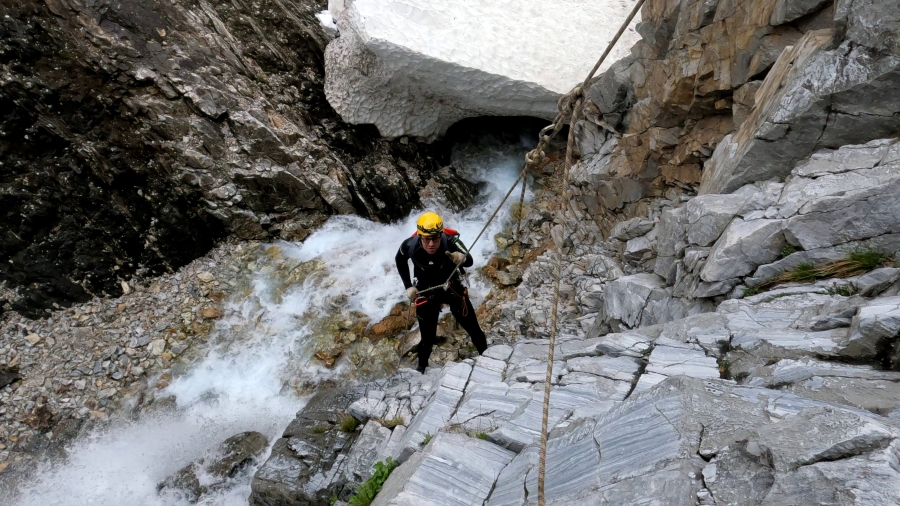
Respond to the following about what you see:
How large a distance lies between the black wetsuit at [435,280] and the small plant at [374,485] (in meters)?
2.22

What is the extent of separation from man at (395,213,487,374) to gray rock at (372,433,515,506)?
2.30 metres

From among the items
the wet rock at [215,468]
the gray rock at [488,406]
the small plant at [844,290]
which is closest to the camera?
the small plant at [844,290]

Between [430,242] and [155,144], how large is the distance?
5.95 meters

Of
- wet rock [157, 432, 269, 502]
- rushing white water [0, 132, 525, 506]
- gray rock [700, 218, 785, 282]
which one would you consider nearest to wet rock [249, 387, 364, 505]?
rushing white water [0, 132, 525, 506]

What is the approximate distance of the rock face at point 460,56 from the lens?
8.33 meters

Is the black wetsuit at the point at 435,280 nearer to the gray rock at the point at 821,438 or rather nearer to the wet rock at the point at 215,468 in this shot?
the wet rock at the point at 215,468

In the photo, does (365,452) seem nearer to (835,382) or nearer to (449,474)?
(449,474)

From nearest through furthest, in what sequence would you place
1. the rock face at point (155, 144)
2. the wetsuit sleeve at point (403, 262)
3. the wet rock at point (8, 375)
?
the wetsuit sleeve at point (403, 262) < the wet rock at point (8, 375) < the rock face at point (155, 144)

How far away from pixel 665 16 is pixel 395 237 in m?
5.64

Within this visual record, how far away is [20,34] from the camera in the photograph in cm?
747

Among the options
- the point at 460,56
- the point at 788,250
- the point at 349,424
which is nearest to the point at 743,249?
the point at 788,250

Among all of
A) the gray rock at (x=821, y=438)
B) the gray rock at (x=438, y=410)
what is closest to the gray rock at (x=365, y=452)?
the gray rock at (x=438, y=410)

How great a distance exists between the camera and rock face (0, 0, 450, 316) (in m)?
7.70

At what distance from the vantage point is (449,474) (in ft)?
10.1
